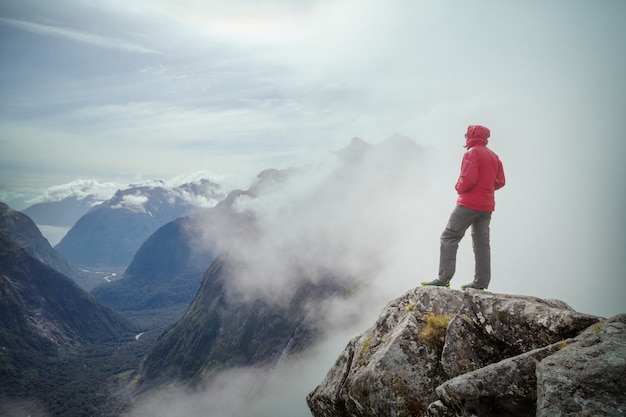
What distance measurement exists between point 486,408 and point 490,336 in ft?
11.7

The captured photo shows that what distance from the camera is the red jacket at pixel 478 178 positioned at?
1545cm

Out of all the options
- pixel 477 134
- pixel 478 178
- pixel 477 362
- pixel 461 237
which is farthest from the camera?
pixel 461 237

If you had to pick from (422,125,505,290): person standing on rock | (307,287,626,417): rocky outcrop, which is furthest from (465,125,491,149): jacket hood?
(307,287,626,417): rocky outcrop

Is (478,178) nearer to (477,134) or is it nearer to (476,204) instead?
(476,204)

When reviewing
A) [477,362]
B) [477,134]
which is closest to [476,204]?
[477,134]

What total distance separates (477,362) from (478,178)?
8082mm

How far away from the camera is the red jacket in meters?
15.4

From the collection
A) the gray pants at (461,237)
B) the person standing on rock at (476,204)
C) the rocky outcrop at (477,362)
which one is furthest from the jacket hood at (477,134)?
the rocky outcrop at (477,362)

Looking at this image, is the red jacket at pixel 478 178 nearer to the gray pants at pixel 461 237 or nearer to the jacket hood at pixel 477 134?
the jacket hood at pixel 477 134

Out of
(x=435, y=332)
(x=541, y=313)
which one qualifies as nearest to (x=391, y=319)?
(x=435, y=332)

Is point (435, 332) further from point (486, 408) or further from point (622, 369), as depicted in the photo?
point (622, 369)

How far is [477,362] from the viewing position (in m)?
10.9

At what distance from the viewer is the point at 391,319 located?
14547 mm

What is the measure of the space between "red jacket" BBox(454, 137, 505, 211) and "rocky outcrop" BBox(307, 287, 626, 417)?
4.38 metres
